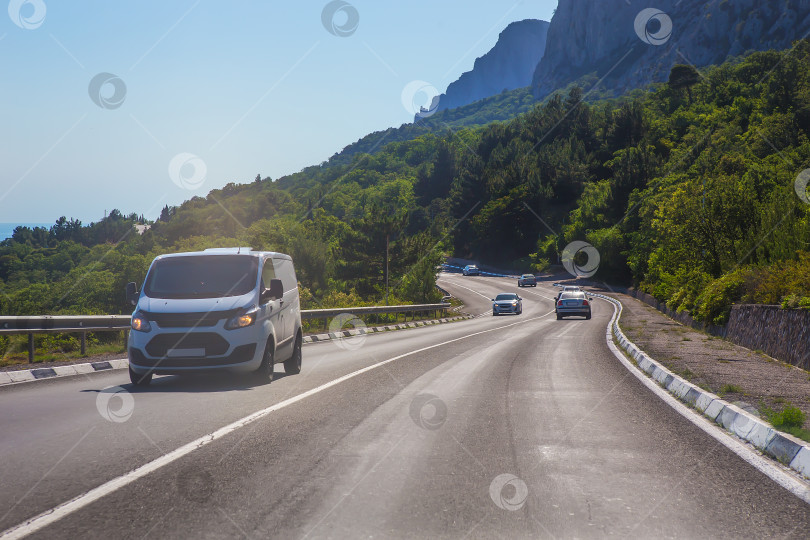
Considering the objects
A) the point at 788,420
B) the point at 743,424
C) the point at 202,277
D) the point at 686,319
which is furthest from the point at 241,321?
the point at 686,319

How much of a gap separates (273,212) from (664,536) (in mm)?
183447

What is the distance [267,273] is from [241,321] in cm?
160

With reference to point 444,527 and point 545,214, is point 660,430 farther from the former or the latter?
point 545,214

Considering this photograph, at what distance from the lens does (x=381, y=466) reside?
5.55m

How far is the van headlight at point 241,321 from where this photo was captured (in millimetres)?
10242

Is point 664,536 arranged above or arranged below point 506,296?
above

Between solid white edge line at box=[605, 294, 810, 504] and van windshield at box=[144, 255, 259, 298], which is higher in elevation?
van windshield at box=[144, 255, 259, 298]

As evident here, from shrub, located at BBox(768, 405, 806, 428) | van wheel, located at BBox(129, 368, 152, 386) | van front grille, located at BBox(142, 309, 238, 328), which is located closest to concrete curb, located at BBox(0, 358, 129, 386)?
van wheel, located at BBox(129, 368, 152, 386)

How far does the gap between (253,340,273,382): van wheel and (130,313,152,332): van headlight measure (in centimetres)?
170

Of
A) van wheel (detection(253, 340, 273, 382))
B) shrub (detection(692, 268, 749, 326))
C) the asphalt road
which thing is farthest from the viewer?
shrub (detection(692, 268, 749, 326))

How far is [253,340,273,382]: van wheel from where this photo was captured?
35.4ft

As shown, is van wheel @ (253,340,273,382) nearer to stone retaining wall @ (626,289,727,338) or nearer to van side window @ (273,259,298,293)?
van side window @ (273,259,298,293)

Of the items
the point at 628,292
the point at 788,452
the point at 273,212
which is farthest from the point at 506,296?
the point at 273,212

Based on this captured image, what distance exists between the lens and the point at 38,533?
389 cm
